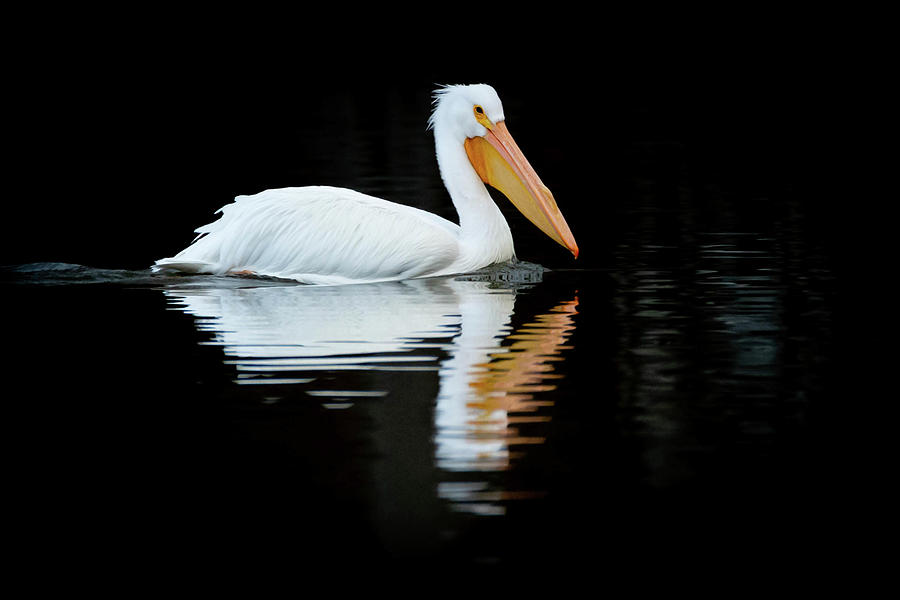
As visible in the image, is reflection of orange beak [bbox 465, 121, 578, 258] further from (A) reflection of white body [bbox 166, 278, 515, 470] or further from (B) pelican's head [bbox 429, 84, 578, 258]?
(A) reflection of white body [bbox 166, 278, 515, 470]

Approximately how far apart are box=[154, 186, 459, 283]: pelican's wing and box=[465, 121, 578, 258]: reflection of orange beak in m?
0.47

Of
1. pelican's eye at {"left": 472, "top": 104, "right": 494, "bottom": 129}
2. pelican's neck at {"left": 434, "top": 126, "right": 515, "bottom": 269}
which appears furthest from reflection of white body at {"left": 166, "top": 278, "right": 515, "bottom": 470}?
pelican's eye at {"left": 472, "top": 104, "right": 494, "bottom": 129}

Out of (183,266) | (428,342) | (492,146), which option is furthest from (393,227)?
(428,342)

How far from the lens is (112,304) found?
6699 millimetres

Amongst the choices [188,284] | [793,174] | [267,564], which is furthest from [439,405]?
[793,174]

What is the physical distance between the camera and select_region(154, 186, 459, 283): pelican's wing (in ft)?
24.4

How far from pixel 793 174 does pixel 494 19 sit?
26.6 m

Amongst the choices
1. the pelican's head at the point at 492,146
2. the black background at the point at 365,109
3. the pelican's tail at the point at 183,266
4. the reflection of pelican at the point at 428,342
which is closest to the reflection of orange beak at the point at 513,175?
the pelican's head at the point at 492,146

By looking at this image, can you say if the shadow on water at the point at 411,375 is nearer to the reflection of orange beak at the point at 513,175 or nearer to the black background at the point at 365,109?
the black background at the point at 365,109

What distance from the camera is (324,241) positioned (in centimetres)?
749

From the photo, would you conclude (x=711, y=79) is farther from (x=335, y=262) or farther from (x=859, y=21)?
(x=335, y=262)

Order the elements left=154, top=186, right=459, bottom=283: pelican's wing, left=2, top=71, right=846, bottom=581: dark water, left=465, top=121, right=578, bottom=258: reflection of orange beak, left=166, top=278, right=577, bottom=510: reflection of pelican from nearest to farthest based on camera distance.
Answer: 1. left=2, top=71, right=846, bottom=581: dark water
2. left=166, top=278, right=577, bottom=510: reflection of pelican
3. left=154, top=186, right=459, bottom=283: pelican's wing
4. left=465, top=121, right=578, bottom=258: reflection of orange beak

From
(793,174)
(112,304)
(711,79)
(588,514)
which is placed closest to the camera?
(588,514)

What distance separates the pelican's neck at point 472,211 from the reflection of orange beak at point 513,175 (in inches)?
3.4
